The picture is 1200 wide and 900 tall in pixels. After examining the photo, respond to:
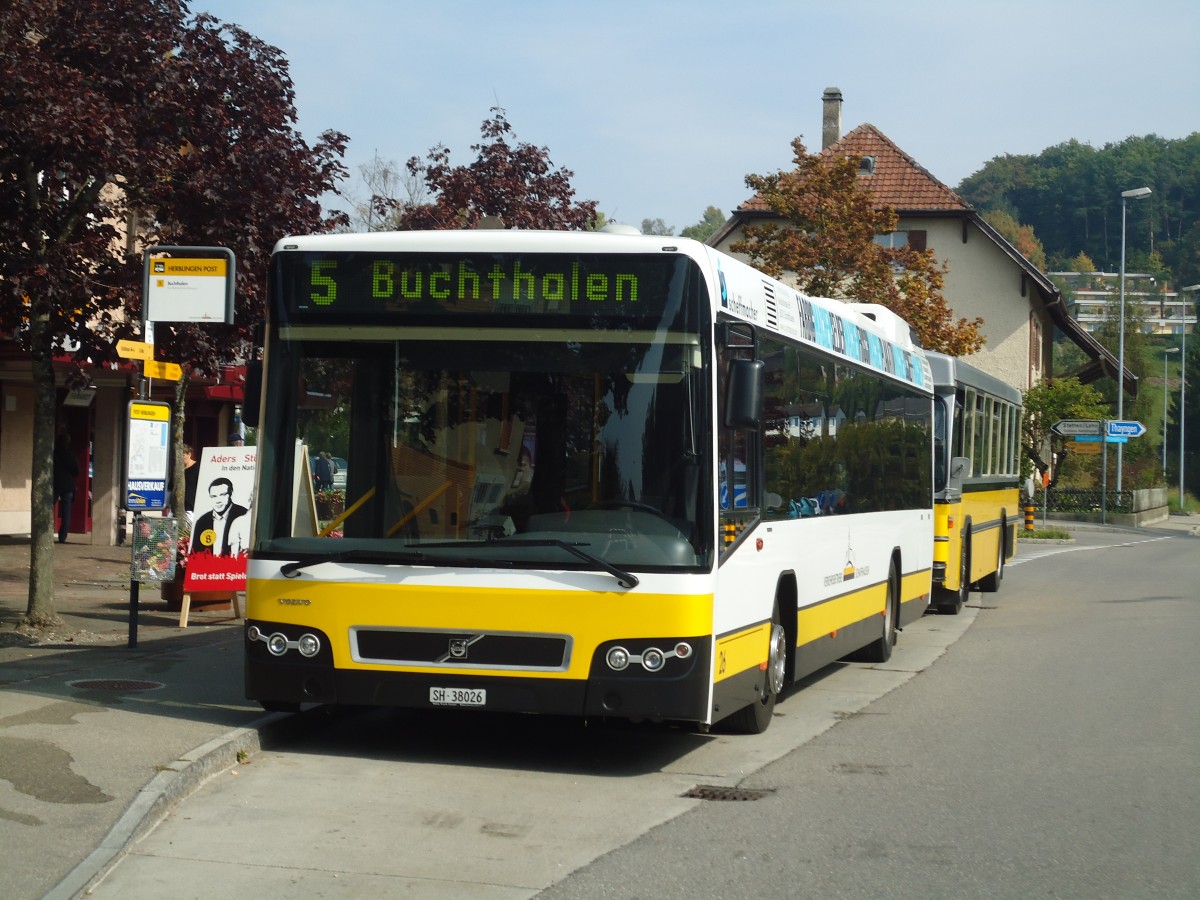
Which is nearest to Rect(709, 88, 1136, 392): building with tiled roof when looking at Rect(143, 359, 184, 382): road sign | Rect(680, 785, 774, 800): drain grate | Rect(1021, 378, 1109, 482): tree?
Rect(1021, 378, 1109, 482): tree

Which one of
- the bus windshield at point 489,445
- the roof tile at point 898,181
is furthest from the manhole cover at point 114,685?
the roof tile at point 898,181

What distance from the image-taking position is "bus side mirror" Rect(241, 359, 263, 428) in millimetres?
9273

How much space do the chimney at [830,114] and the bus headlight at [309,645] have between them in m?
54.8

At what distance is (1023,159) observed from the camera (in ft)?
609

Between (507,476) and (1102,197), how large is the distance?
173484 millimetres

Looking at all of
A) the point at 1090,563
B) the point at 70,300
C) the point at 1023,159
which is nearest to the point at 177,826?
the point at 70,300

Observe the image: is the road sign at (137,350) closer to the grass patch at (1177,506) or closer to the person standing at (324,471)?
the person standing at (324,471)

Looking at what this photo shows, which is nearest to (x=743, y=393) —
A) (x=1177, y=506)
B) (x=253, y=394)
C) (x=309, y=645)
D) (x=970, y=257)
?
(x=309, y=645)

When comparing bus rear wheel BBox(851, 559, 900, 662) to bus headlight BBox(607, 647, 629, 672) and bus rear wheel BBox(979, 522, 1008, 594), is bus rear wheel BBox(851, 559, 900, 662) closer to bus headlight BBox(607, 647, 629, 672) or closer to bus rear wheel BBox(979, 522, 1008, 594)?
bus headlight BBox(607, 647, 629, 672)

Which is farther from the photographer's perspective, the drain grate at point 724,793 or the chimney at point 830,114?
the chimney at point 830,114

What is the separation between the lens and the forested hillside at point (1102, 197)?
172375mm

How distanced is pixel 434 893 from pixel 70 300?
28.4 ft

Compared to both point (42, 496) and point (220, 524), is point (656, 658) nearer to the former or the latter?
point (42, 496)

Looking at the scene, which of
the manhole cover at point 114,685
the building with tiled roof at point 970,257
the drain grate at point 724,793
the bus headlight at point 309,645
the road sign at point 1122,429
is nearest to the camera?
the drain grate at point 724,793
